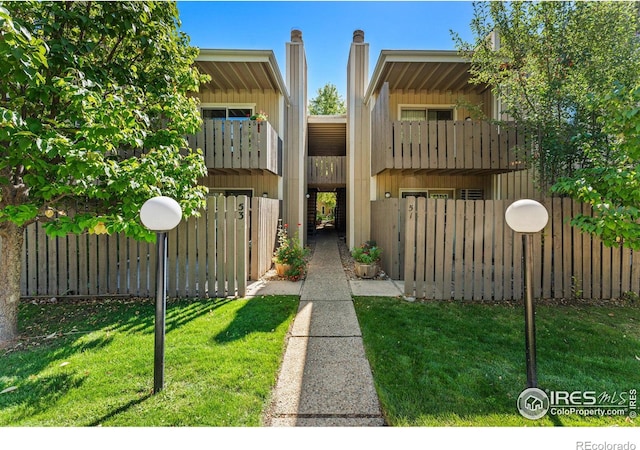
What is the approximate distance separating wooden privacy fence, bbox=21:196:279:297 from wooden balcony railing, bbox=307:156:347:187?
739cm

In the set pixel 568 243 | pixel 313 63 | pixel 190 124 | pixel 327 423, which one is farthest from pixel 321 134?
pixel 327 423

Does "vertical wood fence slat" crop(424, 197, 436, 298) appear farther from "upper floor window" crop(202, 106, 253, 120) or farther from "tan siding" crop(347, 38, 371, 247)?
"upper floor window" crop(202, 106, 253, 120)

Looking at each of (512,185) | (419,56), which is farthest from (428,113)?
(512,185)

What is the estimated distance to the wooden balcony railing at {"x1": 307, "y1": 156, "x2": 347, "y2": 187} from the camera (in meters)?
12.1

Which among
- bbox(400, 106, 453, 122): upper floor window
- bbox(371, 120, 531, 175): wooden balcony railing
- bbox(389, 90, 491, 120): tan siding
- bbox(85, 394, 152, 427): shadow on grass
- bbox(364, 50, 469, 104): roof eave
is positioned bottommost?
bbox(85, 394, 152, 427): shadow on grass

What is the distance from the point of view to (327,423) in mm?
2221

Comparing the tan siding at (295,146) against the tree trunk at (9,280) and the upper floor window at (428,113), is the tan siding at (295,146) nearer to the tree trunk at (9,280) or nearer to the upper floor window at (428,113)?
the upper floor window at (428,113)

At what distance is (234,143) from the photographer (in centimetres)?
759

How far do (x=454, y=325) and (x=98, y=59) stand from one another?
20.7ft

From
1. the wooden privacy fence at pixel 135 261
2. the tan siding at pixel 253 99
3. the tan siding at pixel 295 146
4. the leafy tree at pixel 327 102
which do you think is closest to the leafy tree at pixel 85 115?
the wooden privacy fence at pixel 135 261

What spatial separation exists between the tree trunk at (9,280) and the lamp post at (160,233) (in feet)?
8.56

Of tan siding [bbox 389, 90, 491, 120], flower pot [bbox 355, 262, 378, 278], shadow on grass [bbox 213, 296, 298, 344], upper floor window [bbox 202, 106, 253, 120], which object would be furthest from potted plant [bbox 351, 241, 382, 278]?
upper floor window [bbox 202, 106, 253, 120]

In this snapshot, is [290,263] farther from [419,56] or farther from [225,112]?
[419,56]

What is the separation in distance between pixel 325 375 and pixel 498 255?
3912mm
